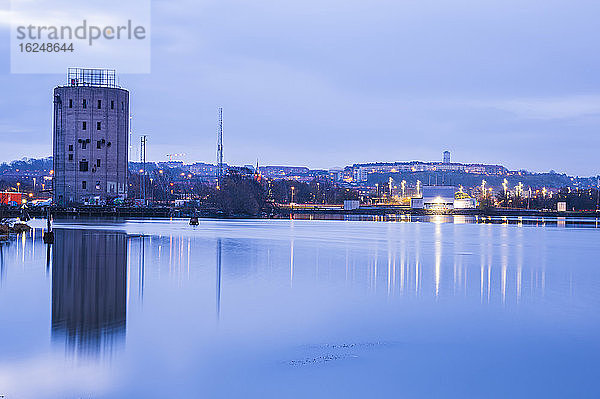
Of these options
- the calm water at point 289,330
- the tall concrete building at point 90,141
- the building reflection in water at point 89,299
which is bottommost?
the calm water at point 289,330

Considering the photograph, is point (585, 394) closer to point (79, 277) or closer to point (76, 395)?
point (76, 395)

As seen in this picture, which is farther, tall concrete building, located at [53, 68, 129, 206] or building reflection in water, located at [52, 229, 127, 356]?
tall concrete building, located at [53, 68, 129, 206]

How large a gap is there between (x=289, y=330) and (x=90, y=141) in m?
79.8

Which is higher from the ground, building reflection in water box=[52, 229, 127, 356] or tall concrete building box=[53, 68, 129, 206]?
tall concrete building box=[53, 68, 129, 206]

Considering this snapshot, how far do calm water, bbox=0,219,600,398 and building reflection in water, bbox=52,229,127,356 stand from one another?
0.06m

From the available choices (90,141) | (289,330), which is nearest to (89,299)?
(289,330)

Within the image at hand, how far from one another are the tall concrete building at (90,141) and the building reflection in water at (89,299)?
5873 cm

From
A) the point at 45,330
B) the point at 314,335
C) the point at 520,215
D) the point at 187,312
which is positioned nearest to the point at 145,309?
the point at 187,312

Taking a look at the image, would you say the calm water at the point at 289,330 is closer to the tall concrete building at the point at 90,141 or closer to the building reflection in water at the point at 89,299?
the building reflection in water at the point at 89,299

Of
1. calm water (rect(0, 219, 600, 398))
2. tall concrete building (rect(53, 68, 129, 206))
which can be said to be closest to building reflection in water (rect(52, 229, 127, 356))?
calm water (rect(0, 219, 600, 398))

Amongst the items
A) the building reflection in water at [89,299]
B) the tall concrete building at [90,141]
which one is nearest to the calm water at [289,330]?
the building reflection in water at [89,299]

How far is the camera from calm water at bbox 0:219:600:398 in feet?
38.5

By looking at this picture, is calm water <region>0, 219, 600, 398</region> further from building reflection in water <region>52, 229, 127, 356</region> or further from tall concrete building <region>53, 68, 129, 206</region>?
tall concrete building <region>53, 68, 129, 206</region>

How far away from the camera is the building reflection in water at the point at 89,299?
14.2 meters
